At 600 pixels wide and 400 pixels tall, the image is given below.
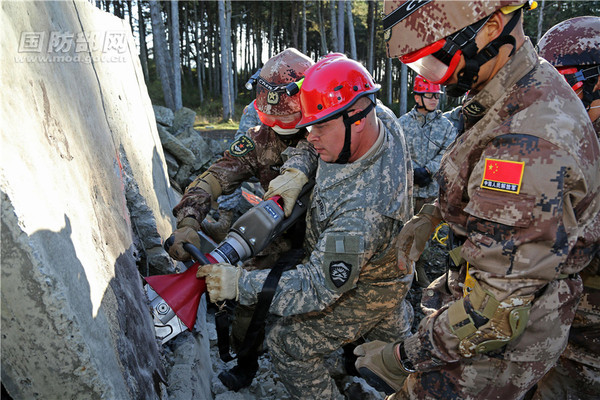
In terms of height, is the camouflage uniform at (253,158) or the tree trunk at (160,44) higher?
the tree trunk at (160,44)

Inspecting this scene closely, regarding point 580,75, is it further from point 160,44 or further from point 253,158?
point 160,44

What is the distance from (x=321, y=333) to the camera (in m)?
2.76

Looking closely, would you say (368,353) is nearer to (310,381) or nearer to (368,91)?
(310,381)

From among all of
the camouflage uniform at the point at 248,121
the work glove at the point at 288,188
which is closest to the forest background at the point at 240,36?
the camouflage uniform at the point at 248,121

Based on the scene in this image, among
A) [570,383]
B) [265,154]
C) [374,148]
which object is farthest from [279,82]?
[570,383]

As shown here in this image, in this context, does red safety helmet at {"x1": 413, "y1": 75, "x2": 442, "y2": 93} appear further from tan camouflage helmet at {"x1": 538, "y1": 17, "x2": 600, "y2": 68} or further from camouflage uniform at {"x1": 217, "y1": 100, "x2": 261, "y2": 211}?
tan camouflage helmet at {"x1": 538, "y1": 17, "x2": 600, "y2": 68}

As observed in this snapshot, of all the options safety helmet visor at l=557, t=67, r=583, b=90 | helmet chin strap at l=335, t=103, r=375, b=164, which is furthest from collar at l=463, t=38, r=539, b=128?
safety helmet visor at l=557, t=67, r=583, b=90

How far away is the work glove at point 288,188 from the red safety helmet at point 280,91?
21.1 inches

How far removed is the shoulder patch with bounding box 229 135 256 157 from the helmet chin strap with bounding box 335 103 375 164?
1245mm

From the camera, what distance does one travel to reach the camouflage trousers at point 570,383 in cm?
222

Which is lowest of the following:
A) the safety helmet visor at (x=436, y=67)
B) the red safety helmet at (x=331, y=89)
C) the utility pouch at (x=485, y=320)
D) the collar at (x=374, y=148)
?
the utility pouch at (x=485, y=320)

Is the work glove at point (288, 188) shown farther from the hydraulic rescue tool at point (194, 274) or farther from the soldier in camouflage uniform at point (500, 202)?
the soldier in camouflage uniform at point (500, 202)

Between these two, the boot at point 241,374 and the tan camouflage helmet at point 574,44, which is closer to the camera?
the tan camouflage helmet at point 574,44

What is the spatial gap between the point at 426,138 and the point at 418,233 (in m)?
3.86
